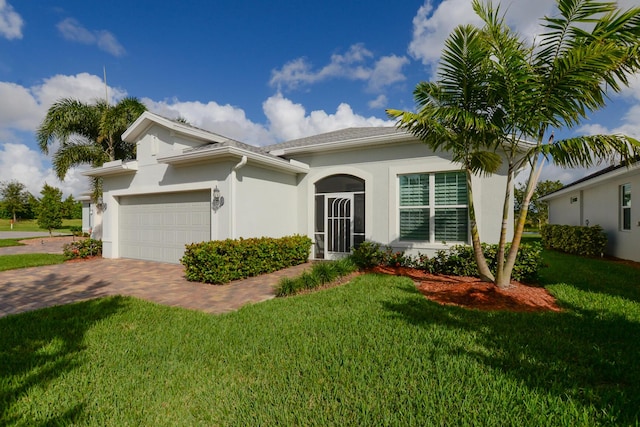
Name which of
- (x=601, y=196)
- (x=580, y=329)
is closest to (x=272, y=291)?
(x=580, y=329)

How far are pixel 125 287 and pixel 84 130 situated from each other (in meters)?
14.4

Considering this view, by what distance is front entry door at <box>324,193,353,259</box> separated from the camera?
441 inches

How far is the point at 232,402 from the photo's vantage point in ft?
8.95

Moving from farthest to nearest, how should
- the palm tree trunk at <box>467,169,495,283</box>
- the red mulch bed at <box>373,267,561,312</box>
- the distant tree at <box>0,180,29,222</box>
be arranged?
the distant tree at <box>0,180,29,222</box> → the palm tree trunk at <box>467,169,495,283</box> → the red mulch bed at <box>373,267,561,312</box>

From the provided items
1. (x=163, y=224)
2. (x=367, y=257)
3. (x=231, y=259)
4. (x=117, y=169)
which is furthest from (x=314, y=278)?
(x=117, y=169)

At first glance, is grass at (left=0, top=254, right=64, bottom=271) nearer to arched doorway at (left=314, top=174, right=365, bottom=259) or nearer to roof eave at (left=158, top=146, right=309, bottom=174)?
roof eave at (left=158, top=146, right=309, bottom=174)

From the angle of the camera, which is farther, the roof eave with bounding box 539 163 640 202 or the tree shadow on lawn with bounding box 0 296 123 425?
the roof eave with bounding box 539 163 640 202

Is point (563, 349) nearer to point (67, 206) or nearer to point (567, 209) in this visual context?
point (567, 209)

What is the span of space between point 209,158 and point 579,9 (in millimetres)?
9343

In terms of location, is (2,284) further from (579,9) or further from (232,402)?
(579,9)

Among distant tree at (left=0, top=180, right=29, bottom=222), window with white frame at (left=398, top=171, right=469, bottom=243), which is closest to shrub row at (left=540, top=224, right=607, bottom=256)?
window with white frame at (left=398, top=171, right=469, bottom=243)

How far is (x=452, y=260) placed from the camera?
27.7ft

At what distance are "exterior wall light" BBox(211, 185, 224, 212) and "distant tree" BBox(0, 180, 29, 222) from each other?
51452mm

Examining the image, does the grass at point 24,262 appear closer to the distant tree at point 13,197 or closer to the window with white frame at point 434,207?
the window with white frame at point 434,207
